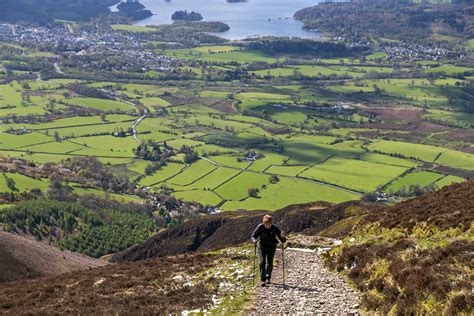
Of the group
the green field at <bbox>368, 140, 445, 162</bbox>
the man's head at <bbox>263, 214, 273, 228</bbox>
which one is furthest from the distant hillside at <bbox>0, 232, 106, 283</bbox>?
the green field at <bbox>368, 140, 445, 162</bbox>

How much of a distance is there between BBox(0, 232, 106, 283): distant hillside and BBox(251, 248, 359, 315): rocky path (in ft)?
90.6

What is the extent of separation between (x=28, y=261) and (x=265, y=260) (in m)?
32.5

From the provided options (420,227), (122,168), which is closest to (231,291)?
(420,227)

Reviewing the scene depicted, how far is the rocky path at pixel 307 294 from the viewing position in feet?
76.7

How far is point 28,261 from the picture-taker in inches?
2061

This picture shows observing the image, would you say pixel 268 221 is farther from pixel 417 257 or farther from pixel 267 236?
pixel 417 257

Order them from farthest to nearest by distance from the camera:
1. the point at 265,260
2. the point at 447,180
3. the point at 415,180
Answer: the point at 415,180 < the point at 447,180 < the point at 265,260

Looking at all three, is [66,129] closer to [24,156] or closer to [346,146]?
[24,156]

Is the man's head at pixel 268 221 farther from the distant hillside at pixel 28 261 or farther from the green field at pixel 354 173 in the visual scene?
the green field at pixel 354 173

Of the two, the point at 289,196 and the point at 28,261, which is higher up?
the point at 28,261

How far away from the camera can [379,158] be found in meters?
157

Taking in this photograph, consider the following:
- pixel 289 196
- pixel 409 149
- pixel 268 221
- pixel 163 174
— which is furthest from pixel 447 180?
pixel 268 221

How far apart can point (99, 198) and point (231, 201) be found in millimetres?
26663

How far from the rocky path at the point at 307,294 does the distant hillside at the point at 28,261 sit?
27.6 meters
